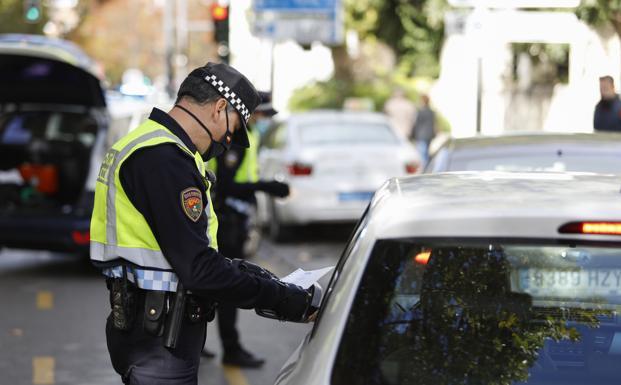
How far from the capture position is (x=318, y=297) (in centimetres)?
433

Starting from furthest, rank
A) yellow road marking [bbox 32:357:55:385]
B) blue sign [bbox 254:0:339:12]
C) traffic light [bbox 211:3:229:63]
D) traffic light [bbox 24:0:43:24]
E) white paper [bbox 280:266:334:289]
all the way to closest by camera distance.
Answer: traffic light [bbox 24:0:43:24] → blue sign [bbox 254:0:339:12] → traffic light [bbox 211:3:229:63] → yellow road marking [bbox 32:357:55:385] → white paper [bbox 280:266:334:289]

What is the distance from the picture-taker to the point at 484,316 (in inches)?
140

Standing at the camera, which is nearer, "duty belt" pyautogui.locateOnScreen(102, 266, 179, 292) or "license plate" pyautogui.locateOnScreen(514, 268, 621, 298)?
"license plate" pyautogui.locateOnScreen(514, 268, 621, 298)

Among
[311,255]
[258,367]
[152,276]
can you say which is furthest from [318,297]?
[311,255]

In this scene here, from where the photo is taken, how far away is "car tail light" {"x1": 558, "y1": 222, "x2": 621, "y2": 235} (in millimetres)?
3348

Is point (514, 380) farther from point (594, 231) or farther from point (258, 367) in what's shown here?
point (258, 367)

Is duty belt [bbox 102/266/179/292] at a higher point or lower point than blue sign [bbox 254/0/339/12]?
higher

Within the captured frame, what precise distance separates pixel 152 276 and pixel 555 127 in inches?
1082

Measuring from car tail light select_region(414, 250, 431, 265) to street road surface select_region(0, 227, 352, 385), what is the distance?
15.7ft

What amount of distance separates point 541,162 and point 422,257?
470cm

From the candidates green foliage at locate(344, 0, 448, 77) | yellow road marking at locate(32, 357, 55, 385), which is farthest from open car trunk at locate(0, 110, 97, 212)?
green foliage at locate(344, 0, 448, 77)

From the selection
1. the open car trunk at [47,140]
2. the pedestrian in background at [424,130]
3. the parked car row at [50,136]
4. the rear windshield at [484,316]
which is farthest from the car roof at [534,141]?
the pedestrian in background at [424,130]

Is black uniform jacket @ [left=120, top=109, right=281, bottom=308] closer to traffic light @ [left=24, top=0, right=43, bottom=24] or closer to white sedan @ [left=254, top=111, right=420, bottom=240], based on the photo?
white sedan @ [left=254, top=111, right=420, bottom=240]

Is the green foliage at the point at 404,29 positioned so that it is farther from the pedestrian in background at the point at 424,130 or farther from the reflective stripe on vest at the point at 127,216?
the reflective stripe on vest at the point at 127,216
